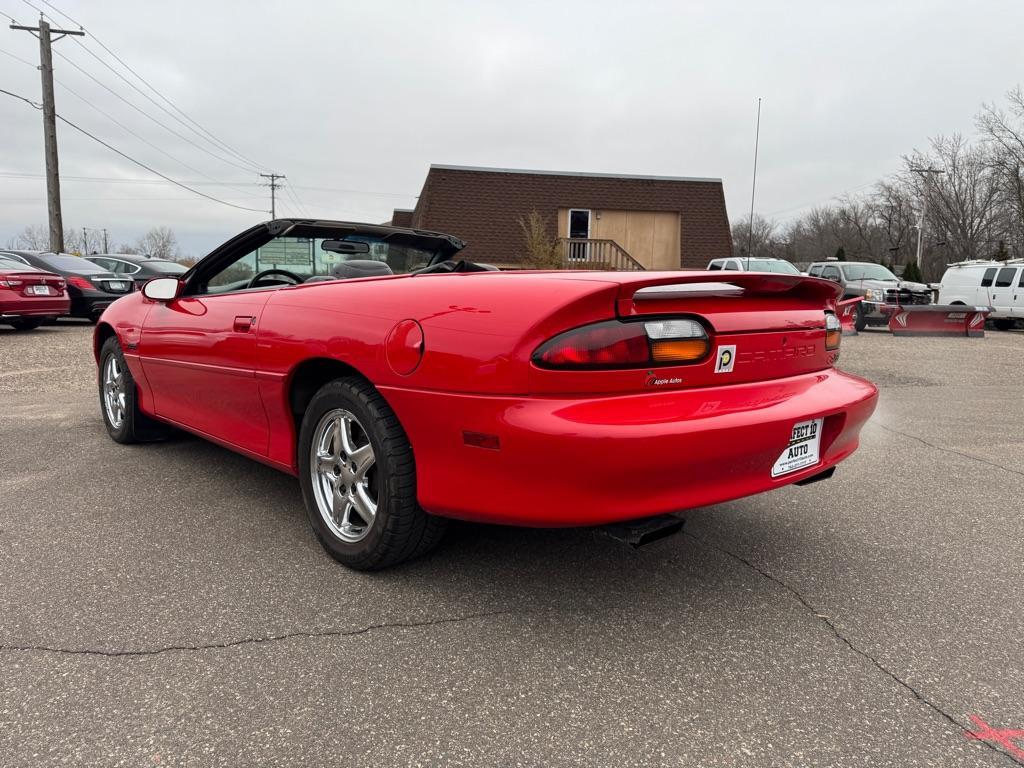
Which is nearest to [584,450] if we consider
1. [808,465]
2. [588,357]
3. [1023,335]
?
[588,357]

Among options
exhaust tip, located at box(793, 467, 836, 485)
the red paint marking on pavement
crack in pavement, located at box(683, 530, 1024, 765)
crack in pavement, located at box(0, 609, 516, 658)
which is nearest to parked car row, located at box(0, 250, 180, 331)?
crack in pavement, located at box(0, 609, 516, 658)

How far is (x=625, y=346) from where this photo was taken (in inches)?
84.4

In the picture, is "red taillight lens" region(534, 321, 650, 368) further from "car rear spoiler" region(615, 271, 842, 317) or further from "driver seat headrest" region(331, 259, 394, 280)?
"driver seat headrest" region(331, 259, 394, 280)

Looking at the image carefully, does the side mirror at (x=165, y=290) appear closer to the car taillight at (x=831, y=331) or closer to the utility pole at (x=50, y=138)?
the car taillight at (x=831, y=331)

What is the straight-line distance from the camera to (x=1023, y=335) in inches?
664

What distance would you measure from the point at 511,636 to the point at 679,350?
1.03 m

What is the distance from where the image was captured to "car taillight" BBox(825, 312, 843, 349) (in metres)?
2.84

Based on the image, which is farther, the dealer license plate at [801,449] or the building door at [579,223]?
the building door at [579,223]

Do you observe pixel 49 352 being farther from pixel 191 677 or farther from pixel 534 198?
pixel 534 198

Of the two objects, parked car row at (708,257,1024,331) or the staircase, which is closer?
parked car row at (708,257,1024,331)

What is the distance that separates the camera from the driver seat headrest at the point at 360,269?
3486 millimetres

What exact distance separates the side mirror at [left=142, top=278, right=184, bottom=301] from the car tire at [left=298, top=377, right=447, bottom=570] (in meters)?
1.46

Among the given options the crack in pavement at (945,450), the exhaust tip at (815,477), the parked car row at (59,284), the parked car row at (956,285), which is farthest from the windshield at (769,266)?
the exhaust tip at (815,477)

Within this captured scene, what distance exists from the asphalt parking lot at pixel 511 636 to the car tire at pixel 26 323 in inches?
400
